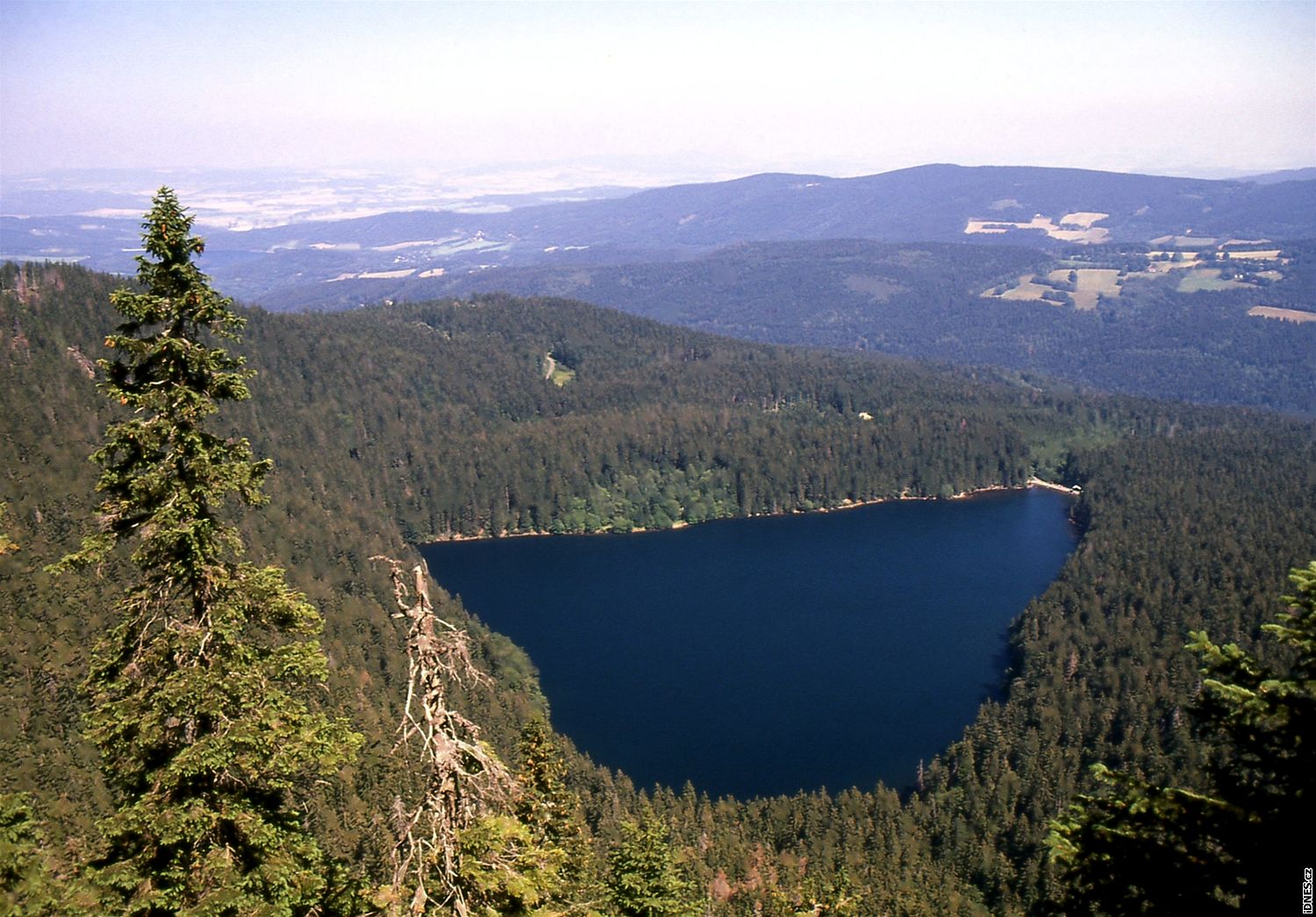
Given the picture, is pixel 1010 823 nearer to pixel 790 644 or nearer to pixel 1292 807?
pixel 790 644

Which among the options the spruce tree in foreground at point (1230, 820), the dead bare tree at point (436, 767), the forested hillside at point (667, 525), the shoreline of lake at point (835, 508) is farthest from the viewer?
the shoreline of lake at point (835, 508)

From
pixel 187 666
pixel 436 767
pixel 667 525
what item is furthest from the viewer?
pixel 667 525

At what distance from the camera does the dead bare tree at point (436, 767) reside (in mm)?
10609

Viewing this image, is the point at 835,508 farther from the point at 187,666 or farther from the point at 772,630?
the point at 187,666

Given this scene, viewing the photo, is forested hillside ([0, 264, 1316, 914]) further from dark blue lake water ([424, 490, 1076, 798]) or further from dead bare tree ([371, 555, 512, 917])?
dark blue lake water ([424, 490, 1076, 798])

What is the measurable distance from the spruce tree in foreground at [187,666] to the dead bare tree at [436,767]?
326 centimetres

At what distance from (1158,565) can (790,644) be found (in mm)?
48008

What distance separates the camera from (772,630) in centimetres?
11562

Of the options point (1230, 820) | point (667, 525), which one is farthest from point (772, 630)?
point (1230, 820)

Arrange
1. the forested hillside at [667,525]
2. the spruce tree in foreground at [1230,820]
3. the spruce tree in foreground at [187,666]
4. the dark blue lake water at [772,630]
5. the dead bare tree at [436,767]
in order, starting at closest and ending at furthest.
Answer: the dead bare tree at [436,767], the spruce tree in foreground at [1230,820], the spruce tree in foreground at [187,666], the forested hillside at [667,525], the dark blue lake water at [772,630]

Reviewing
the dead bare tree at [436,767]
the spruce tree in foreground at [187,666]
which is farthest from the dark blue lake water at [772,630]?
the dead bare tree at [436,767]

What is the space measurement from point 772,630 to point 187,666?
105613 millimetres

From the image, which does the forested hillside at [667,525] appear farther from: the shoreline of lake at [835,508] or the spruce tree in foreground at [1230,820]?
the spruce tree in foreground at [1230,820]

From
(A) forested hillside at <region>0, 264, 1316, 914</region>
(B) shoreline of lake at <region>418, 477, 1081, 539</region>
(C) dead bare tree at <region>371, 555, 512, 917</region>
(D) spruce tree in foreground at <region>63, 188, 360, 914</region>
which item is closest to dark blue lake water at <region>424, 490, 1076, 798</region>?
(B) shoreline of lake at <region>418, 477, 1081, 539</region>
